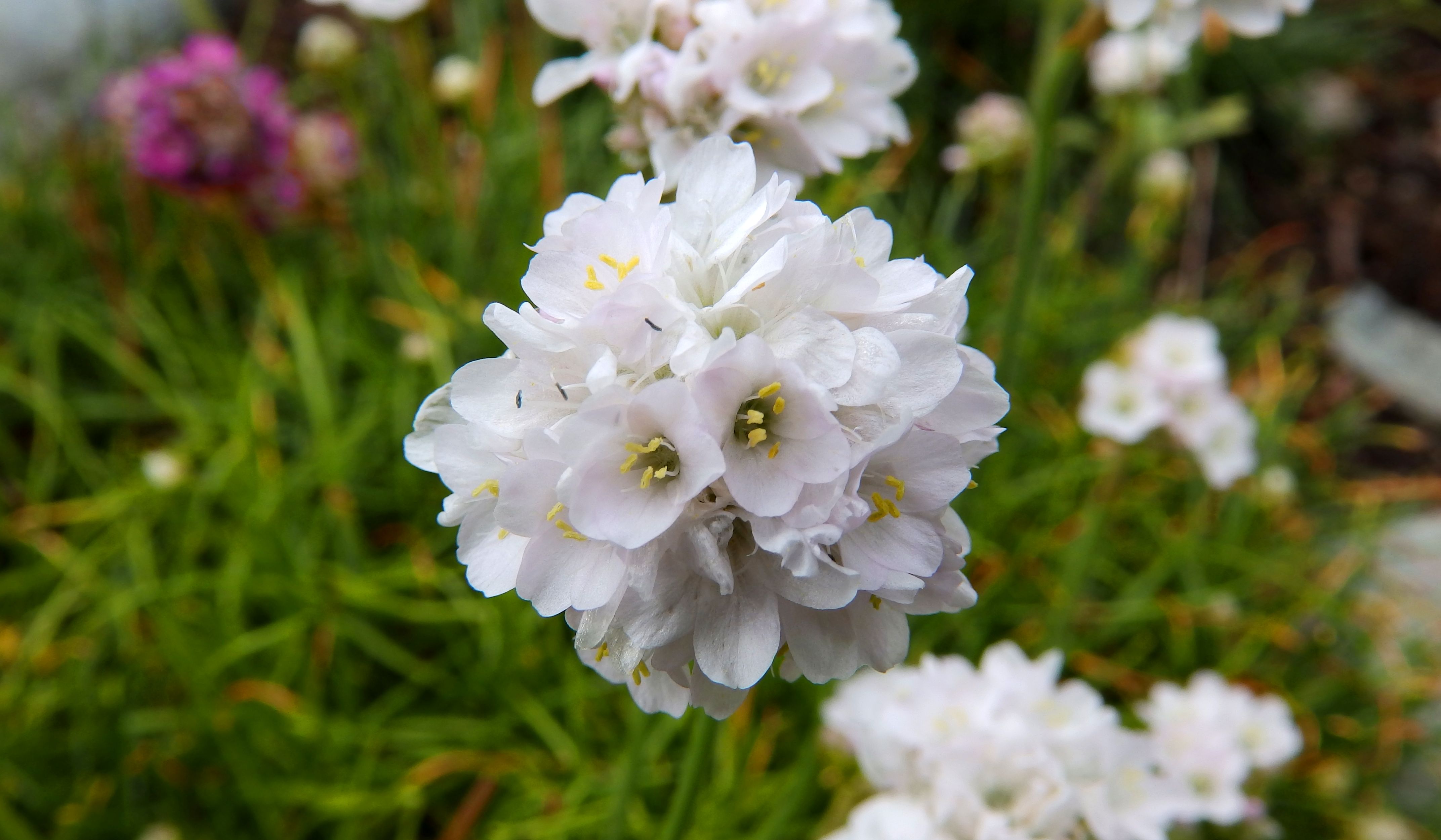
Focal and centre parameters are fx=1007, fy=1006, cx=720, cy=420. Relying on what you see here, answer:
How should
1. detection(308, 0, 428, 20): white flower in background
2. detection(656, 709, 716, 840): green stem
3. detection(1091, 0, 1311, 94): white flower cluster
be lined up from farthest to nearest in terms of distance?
detection(308, 0, 428, 20): white flower in background, detection(1091, 0, 1311, 94): white flower cluster, detection(656, 709, 716, 840): green stem

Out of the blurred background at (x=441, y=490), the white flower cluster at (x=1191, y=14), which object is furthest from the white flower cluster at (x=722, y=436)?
the white flower cluster at (x=1191, y=14)

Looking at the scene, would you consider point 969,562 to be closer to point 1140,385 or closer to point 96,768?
point 1140,385

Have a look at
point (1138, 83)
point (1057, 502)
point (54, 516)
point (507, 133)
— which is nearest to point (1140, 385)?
point (1057, 502)

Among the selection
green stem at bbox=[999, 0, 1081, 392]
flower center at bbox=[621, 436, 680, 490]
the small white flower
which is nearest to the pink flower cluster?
the small white flower

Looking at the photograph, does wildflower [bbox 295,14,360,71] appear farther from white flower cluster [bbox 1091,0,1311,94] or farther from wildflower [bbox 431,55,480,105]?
white flower cluster [bbox 1091,0,1311,94]

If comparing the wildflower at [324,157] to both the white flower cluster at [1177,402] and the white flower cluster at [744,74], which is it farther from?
the white flower cluster at [1177,402]

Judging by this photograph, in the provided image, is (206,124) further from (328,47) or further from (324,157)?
(328,47)

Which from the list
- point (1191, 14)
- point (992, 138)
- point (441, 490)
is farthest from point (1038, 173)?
point (441, 490)
